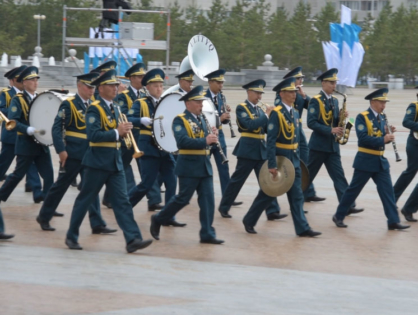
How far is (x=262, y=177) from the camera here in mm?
10094

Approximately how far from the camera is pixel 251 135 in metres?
11.1

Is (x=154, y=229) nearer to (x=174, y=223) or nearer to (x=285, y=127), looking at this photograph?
(x=174, y=223)

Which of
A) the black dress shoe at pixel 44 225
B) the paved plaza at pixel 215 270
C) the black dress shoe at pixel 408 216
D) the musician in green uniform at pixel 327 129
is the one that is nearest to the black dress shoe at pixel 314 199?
the musician in green uniform at pixel 327 129

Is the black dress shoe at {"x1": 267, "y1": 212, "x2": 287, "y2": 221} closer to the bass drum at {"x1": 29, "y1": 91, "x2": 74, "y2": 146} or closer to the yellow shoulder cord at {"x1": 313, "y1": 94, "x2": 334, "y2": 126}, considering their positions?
the yellow shoulder cord at {"x1": 313, "y1": 94, "x2": 334, "y2": 126}

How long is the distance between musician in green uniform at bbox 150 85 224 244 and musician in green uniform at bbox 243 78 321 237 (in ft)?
2.64

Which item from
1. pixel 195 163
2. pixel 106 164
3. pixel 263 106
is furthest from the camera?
pixel 263 106

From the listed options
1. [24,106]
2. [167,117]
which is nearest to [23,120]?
[24,106]

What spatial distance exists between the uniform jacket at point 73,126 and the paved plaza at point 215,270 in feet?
A: 3.16

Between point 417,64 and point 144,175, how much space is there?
47.8 m

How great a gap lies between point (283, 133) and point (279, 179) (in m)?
0.56

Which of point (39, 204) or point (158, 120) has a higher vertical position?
point (158, 120)

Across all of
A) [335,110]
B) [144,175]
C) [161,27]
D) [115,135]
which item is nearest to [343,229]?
[335,110]

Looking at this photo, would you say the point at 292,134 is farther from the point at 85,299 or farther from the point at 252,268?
the point at 85,299

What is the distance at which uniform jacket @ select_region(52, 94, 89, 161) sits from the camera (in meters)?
9.76
